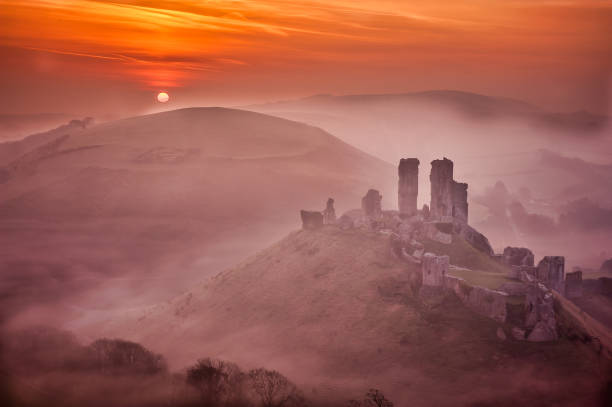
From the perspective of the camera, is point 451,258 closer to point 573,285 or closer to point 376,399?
point 573,285

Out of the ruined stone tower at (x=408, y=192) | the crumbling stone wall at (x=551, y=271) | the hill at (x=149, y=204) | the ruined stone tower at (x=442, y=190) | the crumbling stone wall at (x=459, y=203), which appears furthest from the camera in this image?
the hill at (x=149, y=204)

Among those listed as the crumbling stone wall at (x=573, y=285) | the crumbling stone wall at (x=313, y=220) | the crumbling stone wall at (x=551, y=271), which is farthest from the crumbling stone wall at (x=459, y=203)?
the crumbling stone wall at (x=313, y=220)

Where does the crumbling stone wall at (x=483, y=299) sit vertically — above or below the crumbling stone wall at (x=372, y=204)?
below

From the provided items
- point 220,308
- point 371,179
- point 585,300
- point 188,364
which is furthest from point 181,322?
point 371,179

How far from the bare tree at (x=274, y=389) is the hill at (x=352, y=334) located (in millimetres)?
1595

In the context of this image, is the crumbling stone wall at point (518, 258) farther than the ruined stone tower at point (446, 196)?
No

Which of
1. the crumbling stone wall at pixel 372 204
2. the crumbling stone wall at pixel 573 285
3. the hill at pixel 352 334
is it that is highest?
the crumbling stone wall at pixel 372 204

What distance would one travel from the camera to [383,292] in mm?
69062

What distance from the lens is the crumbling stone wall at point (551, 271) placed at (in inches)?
2852

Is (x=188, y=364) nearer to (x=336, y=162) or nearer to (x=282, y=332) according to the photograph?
(x=282, y=332)

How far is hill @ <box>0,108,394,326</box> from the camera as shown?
114 metres

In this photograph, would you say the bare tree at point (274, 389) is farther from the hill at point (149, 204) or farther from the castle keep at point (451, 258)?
the hill at point (149, 204)

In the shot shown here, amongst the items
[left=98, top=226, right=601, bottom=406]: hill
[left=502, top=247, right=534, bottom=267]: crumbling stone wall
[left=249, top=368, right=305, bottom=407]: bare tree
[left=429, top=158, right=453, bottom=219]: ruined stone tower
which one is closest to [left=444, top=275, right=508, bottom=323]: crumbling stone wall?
[left=98, top=226, right=601, bottom=406]: hill

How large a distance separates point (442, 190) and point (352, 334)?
26.3 metres
